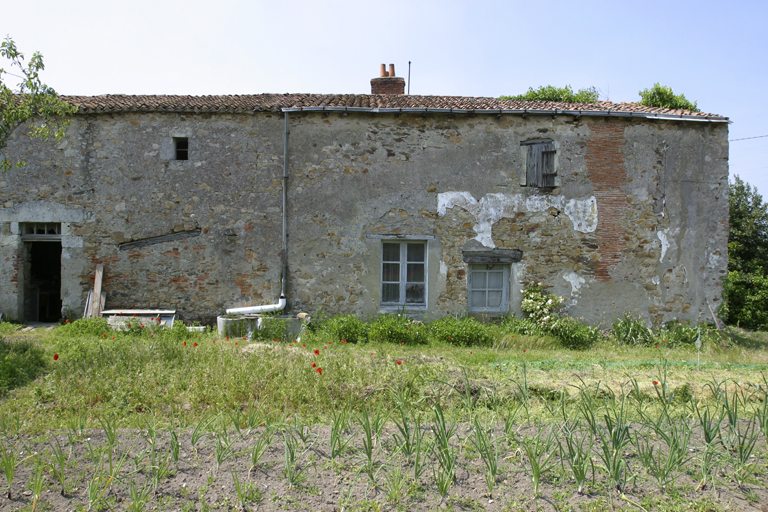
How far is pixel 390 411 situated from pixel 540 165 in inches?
276

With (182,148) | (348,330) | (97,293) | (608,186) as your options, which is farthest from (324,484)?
(608,186)

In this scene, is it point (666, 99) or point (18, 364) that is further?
point (666, 99)

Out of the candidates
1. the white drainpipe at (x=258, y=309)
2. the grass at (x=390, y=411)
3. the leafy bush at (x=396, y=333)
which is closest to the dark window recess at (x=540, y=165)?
the grass at (x=390, y=411)

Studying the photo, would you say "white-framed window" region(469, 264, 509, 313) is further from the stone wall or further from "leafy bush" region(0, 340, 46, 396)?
"leafy bush" region(0, 340, 46, 396)

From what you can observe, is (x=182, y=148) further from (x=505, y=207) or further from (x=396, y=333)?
(x=505, y=207)

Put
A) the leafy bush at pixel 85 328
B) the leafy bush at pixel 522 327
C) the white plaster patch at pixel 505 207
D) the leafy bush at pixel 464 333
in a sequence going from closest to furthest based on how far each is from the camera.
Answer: the leafy bush at pixel 85 328 < the leafy bush at pixel 464 333 < the leafy bush at pixel 522 327 < the white plaster patch at pixel 505 207

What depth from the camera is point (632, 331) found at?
8891 mm

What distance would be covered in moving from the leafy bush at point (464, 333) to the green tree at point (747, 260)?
755 centimetres

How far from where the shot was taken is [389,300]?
359 inches

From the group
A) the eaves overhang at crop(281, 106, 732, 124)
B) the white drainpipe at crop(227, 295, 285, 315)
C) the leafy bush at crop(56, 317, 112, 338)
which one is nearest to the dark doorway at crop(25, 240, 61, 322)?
the leafy bush at crop(56, 317, 112, 338)

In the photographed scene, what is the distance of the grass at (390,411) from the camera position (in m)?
2.92

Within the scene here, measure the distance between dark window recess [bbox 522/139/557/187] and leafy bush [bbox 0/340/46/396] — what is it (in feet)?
27.9

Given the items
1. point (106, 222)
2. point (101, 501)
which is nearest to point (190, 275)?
point (106, 222)

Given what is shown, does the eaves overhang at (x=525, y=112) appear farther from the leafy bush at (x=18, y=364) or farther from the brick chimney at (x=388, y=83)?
the leafy bush at (x=18, y=364)
